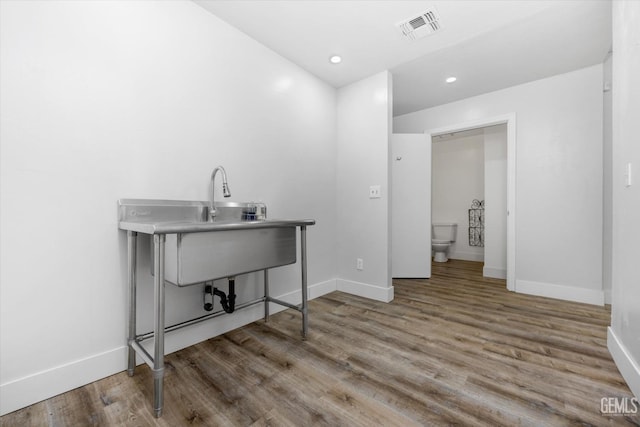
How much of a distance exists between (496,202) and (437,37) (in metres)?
2.33

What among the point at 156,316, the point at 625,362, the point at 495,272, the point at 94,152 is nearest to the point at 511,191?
the point at 495,272

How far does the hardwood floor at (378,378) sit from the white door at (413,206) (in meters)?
1.22

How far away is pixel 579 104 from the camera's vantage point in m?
2.63

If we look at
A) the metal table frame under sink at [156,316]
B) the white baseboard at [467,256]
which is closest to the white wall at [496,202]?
the white baseboard at [467,256]

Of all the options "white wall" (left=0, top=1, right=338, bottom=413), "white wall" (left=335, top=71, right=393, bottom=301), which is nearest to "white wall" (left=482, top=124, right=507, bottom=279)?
"white wall" (left=335, top=71, right=393, bottom=301)

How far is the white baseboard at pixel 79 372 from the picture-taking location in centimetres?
117

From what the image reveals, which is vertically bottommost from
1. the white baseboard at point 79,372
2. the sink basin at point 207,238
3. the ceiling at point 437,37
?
the white baseboard at point 79,372

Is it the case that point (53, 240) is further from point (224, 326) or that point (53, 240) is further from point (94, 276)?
point (224, 326)

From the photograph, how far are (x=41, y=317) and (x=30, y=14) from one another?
4.45ft

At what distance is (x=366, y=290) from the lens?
2.75 meters

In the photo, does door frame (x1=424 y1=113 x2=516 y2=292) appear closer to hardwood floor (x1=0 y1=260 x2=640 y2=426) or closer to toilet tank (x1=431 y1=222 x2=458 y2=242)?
hardwood floor (x1=0 y1=260 x2=640 y2=426)

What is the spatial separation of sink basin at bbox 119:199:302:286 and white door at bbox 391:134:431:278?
208 cm

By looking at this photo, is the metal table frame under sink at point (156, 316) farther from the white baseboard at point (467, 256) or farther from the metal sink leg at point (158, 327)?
the white baseboard at point (467, 256)

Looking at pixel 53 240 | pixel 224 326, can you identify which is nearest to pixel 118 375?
pixel 224 326
